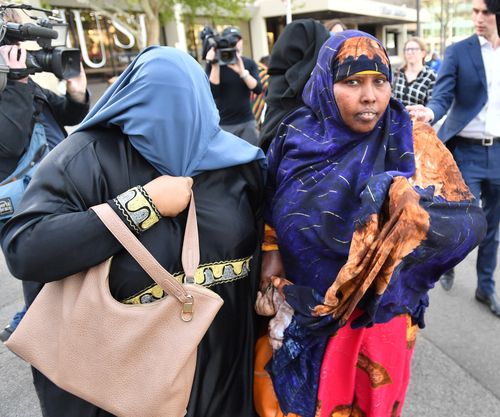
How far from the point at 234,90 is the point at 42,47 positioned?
7.80ft

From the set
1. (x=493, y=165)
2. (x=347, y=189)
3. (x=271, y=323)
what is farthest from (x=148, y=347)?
(x=493, y=165)

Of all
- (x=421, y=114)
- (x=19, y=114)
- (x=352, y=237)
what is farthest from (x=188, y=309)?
(x=19, y=114)

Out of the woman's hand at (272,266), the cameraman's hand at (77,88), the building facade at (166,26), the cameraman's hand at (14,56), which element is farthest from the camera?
the building facade at (166,26)

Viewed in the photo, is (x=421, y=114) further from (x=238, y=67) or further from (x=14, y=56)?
(x=238, y=67)

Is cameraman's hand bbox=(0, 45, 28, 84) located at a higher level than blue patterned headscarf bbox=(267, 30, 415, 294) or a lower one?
higher

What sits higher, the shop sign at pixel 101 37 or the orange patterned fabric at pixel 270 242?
the shop sign at pixel 101 37

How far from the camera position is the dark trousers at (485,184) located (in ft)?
9.23

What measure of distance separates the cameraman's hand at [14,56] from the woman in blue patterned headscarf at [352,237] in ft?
4.72

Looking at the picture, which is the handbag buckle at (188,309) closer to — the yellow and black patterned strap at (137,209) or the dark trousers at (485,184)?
the yellow and black patterned strap at (137,209)

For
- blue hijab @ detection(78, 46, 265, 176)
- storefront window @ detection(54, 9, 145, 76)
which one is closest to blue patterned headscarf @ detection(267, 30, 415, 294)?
blue hijab @ detection(78, 46, 265, 176)

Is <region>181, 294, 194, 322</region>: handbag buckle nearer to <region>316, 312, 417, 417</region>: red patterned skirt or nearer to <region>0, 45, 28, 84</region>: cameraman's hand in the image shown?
<region>316, 312, 417, 417</region>: red patterned skirt

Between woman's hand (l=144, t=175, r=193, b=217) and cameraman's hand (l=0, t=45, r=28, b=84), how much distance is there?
1.41 m

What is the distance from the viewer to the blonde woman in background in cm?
402

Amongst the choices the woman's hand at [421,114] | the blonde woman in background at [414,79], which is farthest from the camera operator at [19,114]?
the blonde woman in background at [414,79]
